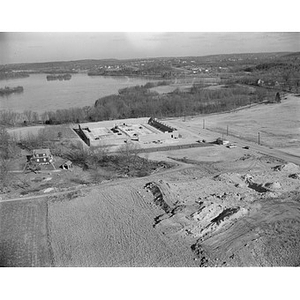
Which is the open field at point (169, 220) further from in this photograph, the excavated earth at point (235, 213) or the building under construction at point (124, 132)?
the building under construction at point (124, 132)

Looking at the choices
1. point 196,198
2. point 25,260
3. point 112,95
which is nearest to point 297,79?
point 112,95

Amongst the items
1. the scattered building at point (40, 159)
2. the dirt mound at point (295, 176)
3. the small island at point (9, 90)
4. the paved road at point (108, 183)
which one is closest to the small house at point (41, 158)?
the scattered building at point (40, 159)

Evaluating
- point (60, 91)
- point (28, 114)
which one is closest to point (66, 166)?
point (28, 114)

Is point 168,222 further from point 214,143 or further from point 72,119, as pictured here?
point 72,119

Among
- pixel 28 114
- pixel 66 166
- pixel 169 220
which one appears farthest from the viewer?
pixel 28 114

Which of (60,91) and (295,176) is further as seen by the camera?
(60,91)

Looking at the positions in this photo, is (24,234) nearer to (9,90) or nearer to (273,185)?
(273,185)

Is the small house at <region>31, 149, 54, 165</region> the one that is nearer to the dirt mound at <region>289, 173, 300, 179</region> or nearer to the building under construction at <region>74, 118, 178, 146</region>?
the building under construction at <region>74, 118, 178, 146</region>
